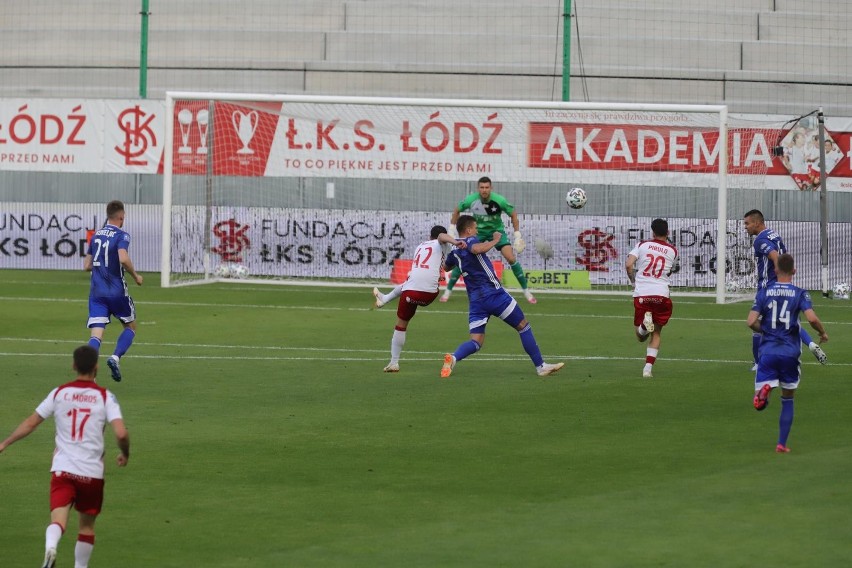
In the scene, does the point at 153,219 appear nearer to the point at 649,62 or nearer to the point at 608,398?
the point at 649,62

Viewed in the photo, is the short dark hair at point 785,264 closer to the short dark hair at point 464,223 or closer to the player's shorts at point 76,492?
the short dark hair at point 464,223

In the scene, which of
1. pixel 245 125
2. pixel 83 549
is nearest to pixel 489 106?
pixel 245 125

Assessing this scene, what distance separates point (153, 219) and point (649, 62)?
1304 cm

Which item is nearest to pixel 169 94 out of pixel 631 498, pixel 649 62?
pixel 649 62

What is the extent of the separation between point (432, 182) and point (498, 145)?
2.22 m

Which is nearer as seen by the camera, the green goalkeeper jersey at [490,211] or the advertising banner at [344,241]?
the green goalkeeper jersey at [490,211]

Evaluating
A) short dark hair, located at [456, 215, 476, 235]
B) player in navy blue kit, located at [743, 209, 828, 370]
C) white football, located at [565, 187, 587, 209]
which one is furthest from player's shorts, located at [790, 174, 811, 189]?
short dark hair, located at [456, 215, 476, 235]

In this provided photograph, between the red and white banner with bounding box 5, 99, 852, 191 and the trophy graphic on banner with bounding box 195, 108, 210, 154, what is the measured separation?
2 centimetres

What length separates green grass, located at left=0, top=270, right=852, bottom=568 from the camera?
888 centimetres

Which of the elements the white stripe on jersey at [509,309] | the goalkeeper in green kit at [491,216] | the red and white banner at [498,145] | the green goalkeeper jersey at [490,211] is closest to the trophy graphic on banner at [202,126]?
Answer: the red and white banner at [498,145]

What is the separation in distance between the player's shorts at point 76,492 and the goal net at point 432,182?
63.4 feet

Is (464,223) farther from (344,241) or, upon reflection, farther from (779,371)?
(344,241)

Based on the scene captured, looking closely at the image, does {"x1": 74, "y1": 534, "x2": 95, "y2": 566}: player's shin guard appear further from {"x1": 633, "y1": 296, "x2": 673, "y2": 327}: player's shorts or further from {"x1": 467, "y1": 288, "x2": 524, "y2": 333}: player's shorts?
{"x1": 633, "y1": 296, "x2": 673, "y2": 327}: player's shorts

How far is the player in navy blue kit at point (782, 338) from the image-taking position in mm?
11742
